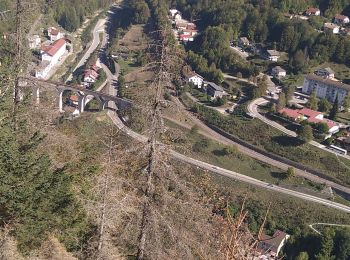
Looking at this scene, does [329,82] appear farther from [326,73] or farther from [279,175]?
[279,175]

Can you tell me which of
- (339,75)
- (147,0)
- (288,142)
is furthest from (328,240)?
(147,0)

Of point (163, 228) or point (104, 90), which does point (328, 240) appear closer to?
point (163, 228)

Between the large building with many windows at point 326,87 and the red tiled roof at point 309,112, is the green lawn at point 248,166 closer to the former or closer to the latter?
the red tiled roof at point 309,112

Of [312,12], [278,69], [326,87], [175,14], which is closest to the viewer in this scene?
[326,87]

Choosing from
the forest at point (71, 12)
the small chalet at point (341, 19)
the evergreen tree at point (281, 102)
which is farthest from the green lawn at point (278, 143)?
the forest at point (71, 12)

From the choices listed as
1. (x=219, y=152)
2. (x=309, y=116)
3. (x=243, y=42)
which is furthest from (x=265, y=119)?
(x=243, y=42)
